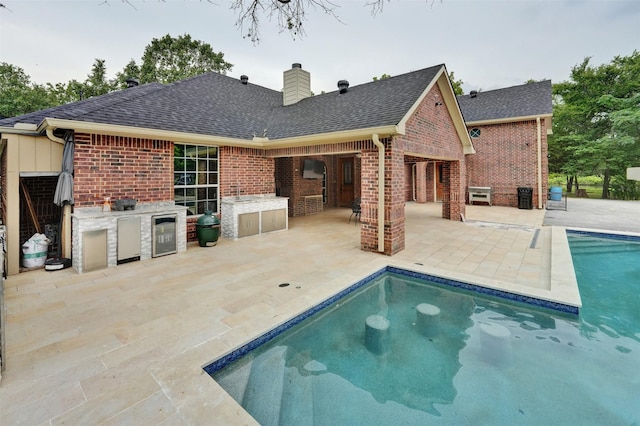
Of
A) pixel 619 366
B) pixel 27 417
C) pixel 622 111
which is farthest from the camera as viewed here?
pixel 622 111

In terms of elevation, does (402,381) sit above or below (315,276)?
below

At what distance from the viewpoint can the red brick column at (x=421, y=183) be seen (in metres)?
17.1

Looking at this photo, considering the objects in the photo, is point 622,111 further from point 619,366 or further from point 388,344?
point 388,344

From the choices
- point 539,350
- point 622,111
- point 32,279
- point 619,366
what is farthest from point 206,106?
point 622,111

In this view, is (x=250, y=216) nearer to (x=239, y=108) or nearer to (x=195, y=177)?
(x=195, y=177)

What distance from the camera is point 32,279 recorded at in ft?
15.7

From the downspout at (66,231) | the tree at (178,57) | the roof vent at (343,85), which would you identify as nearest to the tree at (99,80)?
the tree at (178,57)

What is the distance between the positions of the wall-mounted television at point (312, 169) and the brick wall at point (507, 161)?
9.01 metres

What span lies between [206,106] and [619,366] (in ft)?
33.6

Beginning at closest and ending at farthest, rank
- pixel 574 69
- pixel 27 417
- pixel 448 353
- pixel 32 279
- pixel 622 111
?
1. pixel 27 417
2. pixel 448 353
3. pixel 32 279
4. pixel 622 111
5. pixel 574 69

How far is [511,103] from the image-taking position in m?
15.0

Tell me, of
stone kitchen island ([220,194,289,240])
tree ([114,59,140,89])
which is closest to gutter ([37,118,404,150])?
stone kitchen island ([220,194,289,240])

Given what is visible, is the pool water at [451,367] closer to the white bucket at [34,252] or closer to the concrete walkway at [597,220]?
the white bucket at [34,252]

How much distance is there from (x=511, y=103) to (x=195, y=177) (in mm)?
16293
